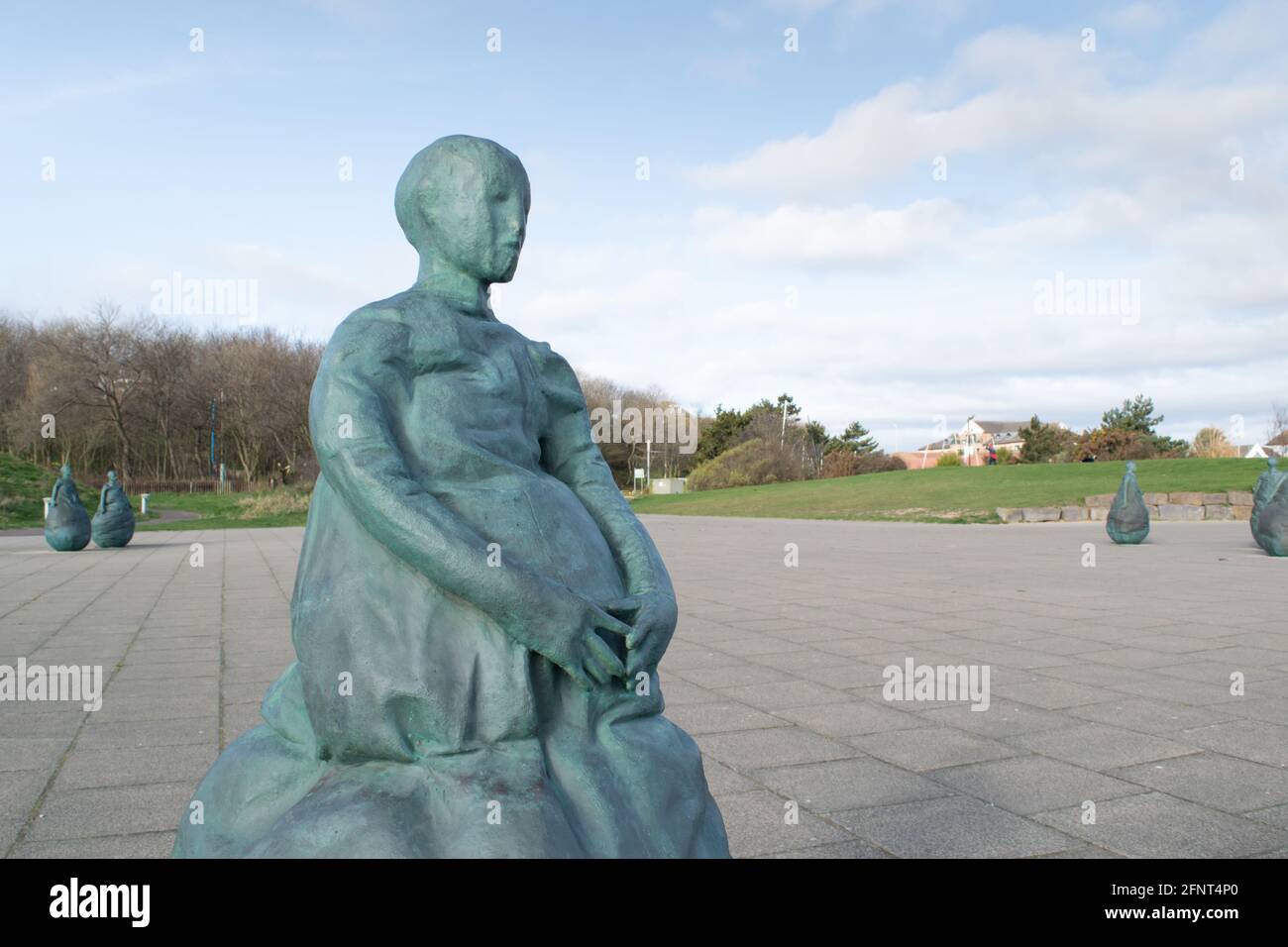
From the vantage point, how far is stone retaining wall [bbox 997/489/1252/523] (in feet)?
76.9

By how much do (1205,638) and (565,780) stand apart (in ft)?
23.5

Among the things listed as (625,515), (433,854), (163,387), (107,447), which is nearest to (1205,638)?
(625,515)

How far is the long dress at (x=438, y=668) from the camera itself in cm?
177

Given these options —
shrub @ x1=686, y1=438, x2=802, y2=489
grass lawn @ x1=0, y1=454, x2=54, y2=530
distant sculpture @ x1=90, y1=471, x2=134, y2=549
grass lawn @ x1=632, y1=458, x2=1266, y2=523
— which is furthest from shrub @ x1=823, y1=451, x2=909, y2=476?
distant sculpture @ x1=90, y1=471, x2=134, y2=549

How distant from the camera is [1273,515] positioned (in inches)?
567

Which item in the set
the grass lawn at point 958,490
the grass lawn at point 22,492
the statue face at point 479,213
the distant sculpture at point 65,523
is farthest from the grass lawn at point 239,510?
the statue face at point 479,213

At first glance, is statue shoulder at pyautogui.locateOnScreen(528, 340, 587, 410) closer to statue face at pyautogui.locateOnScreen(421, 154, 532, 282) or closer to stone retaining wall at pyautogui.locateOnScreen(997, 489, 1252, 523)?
statue face at pyautogui.locateOnScreen(421, 154, 532, 282)

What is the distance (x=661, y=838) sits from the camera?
1922mm

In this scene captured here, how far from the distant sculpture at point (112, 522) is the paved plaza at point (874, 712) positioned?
22.6 ft

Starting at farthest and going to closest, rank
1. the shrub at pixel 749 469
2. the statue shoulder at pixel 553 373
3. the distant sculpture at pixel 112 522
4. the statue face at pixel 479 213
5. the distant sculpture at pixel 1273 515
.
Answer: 1. the shrub at pixel 749 469
2. the distant sculpture at pixel 112 522
3. the distant sculpture at pixel 1273 515
4. the statue shoulder at pixel 553 373
5. the statue face at pixel 479 213

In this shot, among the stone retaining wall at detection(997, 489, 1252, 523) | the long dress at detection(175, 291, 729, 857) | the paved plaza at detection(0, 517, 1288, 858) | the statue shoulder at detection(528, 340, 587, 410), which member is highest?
the statue shoulder at detection(528, 340, 587, 410)

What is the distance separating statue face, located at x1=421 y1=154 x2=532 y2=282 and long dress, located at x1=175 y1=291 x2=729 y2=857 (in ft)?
0.44

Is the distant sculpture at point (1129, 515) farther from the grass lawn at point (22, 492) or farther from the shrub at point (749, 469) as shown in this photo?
the shrub at point (749, 469)

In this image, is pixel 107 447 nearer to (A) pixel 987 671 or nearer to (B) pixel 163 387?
(B) pixel 163 387
